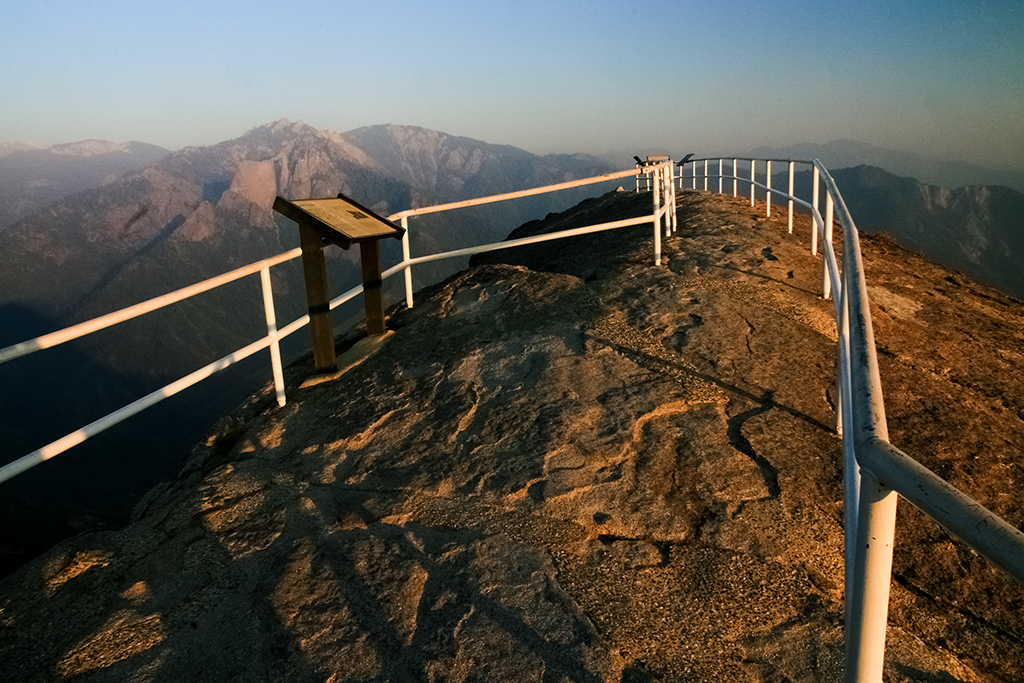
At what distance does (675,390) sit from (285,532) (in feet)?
6.92

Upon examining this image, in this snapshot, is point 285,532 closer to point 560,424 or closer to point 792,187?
point 560,424

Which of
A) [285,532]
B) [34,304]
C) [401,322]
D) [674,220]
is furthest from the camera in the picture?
[34,304]

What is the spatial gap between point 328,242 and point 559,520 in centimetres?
253

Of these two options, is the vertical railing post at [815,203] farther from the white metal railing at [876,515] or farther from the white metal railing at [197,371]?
the white metal railing at [876,515]

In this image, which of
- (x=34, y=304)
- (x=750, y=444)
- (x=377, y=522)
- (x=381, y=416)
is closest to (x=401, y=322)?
(x=381, y=416)

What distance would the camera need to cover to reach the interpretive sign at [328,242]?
14.5 feet

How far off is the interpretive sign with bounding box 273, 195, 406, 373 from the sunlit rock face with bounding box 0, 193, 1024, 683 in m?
0.32

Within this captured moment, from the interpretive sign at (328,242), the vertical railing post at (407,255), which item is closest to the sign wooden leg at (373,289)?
the interpretive sign at (328,242)

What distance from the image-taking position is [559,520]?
2.84 meters

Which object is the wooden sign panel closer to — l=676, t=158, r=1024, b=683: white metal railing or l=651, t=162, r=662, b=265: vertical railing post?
l=651, t=162, r=662, b=265: vertical railing post

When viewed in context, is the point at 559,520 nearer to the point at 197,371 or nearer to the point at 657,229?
the point at 197,371

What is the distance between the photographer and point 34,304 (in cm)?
16675

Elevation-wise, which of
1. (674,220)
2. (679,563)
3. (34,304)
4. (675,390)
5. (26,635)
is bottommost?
(34,304)

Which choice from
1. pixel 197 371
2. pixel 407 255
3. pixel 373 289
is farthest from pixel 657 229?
pixel 197 371
